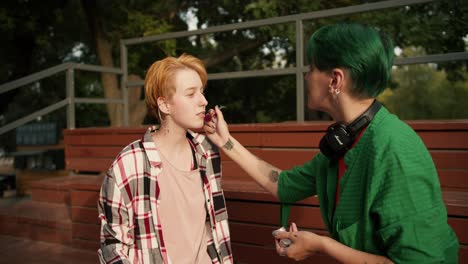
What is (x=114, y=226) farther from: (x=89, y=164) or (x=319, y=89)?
(x=89, y=164)

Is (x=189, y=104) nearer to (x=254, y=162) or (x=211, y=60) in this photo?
(x=254, y=162)

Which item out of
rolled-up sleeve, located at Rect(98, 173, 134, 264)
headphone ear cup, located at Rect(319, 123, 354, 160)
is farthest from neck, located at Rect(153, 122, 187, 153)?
headphone ear cup, located at Rect(319, 123, 354, 160)

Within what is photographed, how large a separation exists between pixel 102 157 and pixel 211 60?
8.88 m

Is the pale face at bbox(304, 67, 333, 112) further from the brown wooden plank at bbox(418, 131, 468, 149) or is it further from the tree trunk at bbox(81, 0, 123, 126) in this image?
the tree trunk at bbox(81, 0, 123, 126)

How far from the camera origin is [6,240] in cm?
503

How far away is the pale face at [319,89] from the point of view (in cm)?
163

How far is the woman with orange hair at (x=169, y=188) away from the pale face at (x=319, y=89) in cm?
84

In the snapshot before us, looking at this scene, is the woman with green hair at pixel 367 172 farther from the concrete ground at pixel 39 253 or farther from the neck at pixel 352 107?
the concrete ground at pixel 39 253

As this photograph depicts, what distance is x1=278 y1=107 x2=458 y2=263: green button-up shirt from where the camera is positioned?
53.5 inches

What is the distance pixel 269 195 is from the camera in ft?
11.4

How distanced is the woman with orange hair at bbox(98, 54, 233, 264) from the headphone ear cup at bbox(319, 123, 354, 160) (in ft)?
3.11

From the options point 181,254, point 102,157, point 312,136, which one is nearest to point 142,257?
point 181,254

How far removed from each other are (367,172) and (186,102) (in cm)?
117

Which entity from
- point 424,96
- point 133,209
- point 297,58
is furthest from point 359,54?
point 424,96
